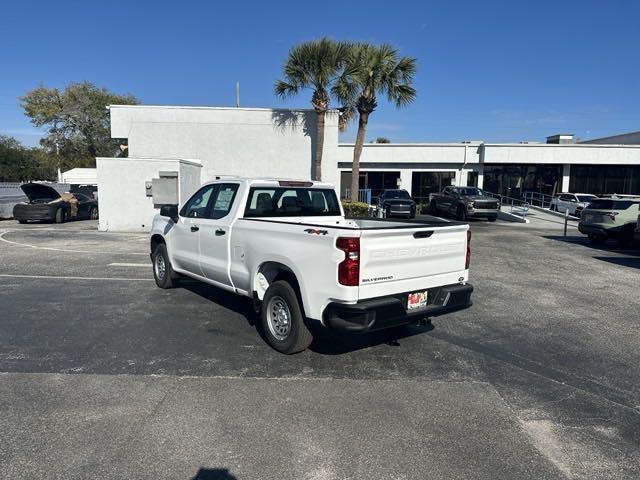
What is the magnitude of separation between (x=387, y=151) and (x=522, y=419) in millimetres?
28781

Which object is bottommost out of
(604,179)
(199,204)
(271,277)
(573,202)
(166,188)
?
(271,277)

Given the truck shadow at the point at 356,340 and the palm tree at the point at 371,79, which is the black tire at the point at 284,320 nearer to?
the truck shadow at the point at 356,340

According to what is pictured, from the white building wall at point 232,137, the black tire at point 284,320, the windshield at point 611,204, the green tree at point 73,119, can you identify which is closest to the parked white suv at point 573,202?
the windshield at point 611,204

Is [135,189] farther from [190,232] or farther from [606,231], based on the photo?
[606,231]

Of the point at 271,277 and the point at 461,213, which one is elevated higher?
the point at 271,277

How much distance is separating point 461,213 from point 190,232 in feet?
65.7

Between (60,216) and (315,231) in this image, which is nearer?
(315,231)

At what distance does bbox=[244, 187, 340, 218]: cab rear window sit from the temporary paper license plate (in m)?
2.19

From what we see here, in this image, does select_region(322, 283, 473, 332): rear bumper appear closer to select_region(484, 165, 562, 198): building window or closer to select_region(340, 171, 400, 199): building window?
select_region(340, 171, 400, 199): building window

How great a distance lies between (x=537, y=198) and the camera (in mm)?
32812

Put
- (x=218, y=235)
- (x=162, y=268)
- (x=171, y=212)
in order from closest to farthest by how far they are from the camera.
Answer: (x=218, y=235), (x=171, y=212), (x=162, y=268)

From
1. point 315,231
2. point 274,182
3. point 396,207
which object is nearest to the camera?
point 315,231

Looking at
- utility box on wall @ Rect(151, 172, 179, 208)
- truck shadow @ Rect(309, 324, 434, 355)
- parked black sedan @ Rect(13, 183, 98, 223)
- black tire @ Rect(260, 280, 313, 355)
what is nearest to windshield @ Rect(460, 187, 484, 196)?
utility box on wall @ Rect(151, 172, 179, 208)

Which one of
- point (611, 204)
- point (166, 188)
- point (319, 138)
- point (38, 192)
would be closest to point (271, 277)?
point (166, 188)
